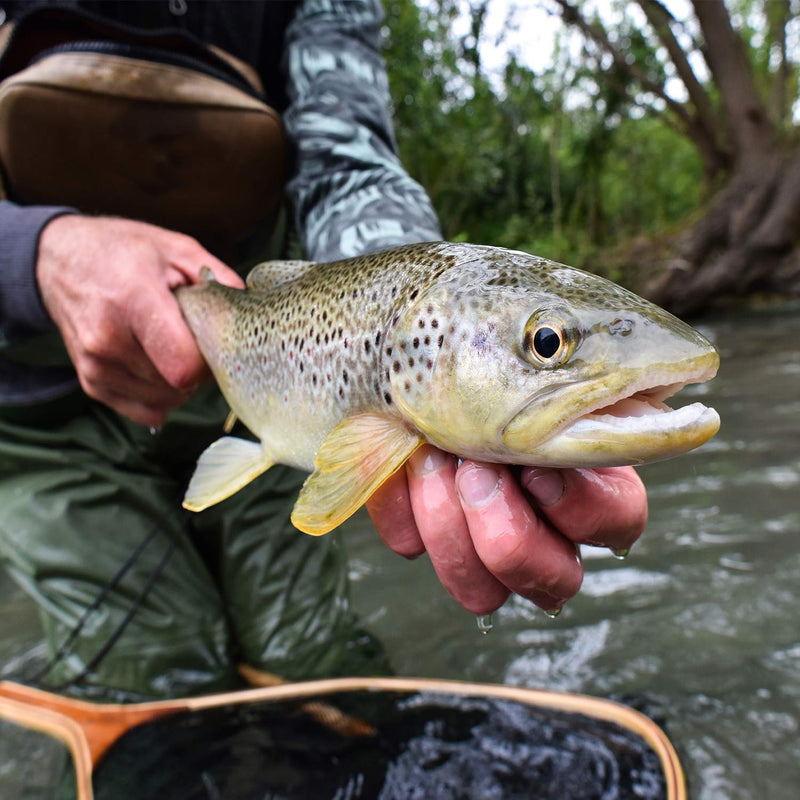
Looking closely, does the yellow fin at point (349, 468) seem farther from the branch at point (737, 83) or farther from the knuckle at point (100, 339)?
the branch at point (737, 83)

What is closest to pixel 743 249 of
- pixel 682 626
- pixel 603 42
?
pixel 603 42

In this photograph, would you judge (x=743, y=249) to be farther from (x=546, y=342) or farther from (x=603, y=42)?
(x=546, y=342)

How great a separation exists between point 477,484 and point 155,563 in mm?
1706

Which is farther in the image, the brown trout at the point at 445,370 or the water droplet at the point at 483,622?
the water droplet at the point at 483,622

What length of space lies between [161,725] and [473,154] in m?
12.7

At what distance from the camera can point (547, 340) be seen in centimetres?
99

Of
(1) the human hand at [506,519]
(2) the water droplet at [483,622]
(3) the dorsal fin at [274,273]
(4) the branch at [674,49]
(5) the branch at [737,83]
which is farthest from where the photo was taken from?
(4) the branch at [674,49]

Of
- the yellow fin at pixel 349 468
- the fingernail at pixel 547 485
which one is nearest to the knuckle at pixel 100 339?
the yellow fin at pixel 349 468

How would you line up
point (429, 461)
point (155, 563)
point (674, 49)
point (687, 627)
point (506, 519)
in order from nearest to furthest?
point (506, 519)
point (429, 461)
point (155, 563)
point (687, 627)
point (674, 49)

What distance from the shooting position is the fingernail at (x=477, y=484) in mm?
1109

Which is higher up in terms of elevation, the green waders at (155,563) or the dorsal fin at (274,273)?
the dorsal fin at (274,273)

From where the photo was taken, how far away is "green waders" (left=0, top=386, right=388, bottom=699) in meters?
2.30

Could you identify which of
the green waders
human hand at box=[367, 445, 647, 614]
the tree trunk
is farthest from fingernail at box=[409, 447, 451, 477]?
the tree trunk

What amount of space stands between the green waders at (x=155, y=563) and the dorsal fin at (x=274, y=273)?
0.94 m
